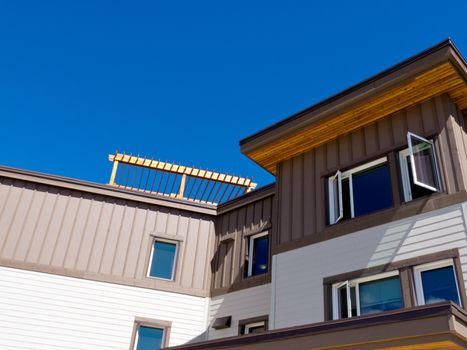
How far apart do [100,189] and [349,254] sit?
22.2 feet

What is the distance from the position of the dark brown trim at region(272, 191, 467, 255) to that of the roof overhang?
72.1 inches

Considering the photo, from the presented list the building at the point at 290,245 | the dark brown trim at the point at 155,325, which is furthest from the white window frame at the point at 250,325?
the dark brown trim at the point at 155,325

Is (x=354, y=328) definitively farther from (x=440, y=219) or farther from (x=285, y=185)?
(x=285, y=185)

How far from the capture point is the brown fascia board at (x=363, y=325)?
17.1 feet

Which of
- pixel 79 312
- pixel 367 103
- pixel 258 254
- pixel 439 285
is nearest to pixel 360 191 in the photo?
pixel 367 103

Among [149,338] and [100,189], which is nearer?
[149,338]

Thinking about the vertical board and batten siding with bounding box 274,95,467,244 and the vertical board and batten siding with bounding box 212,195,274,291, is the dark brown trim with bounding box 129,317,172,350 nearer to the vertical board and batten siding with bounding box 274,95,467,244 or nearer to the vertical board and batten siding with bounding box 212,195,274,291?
the vertical board and batten siding with bounding box 212,195,274,291

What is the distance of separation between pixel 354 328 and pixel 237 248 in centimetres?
690

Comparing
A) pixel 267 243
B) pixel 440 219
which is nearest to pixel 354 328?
pixel 440 219

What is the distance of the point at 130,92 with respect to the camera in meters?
19.0

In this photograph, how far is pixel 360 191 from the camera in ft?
30.6

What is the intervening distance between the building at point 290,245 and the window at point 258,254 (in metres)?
0.03

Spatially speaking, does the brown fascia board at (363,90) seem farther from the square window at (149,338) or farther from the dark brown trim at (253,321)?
the square window at (149,338)

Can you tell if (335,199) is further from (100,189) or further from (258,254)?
(100,189)
